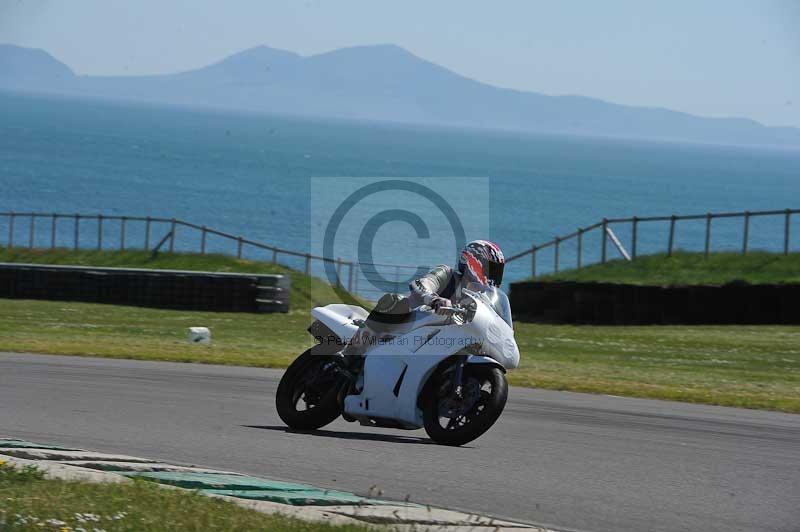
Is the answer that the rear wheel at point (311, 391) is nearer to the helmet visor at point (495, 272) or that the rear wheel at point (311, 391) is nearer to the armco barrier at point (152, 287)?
the helmet visor at point (495, 272)

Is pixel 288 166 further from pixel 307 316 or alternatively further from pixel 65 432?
pixel 65 432

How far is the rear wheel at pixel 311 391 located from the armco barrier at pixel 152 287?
1669 cm

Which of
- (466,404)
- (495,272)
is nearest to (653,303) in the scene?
(495,272)

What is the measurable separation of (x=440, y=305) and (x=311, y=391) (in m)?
1.73

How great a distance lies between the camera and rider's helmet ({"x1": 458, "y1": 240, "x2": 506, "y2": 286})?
28.1 feet

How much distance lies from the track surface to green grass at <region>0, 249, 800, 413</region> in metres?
2.67

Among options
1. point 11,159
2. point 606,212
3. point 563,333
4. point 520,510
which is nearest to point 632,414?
point 520,510

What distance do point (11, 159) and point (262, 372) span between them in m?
154

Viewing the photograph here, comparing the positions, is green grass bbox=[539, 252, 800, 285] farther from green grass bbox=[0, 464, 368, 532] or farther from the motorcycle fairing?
green grass bbox=[0, 464, 368, 532]

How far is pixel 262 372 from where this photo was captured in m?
14.3
